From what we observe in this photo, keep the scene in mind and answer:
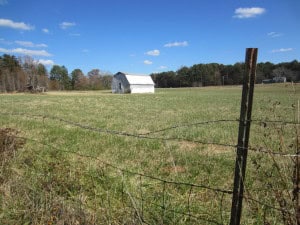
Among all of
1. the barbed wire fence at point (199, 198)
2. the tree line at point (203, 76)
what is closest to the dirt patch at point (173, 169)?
the barbed wire fence at point (199, 198)

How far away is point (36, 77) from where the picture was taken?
83.6 m

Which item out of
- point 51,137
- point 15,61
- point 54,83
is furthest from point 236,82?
point 51,137

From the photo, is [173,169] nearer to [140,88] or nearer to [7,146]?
[7,146]

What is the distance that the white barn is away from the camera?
64.5m

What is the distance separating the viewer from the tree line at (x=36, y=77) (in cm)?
8575

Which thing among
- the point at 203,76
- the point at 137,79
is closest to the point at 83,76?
the point at 203,76

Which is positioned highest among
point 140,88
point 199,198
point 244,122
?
point 244,122

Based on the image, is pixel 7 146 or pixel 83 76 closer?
pixel 7 146

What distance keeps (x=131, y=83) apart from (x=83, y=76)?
189ft

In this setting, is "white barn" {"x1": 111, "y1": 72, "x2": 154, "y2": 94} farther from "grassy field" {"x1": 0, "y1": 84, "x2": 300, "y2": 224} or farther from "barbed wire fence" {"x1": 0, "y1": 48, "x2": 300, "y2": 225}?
"barbed wire fence" {"x1": 0, "y1": 48, "x2": 300, "y2": 225}

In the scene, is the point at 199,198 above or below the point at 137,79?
below

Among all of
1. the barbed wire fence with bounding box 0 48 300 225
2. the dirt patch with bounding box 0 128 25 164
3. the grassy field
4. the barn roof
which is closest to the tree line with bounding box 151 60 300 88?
the barn roof

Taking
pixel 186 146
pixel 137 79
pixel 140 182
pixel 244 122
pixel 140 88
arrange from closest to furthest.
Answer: pixel 244 122
pixel 140 182
pixel 186 146
pixel 140 88
pixel 137 79

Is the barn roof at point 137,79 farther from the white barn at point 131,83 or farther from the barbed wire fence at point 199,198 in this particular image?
the barbed wire fence at point 199,198
